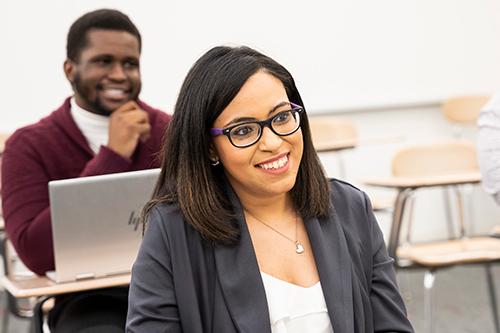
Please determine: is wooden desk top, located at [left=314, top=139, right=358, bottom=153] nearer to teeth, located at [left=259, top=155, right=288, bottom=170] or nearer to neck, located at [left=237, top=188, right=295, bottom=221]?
neck, located at [left=237, top=188, right=295, bottom=221]

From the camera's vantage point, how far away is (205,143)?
1.76 m

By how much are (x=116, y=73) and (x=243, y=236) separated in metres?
1.01

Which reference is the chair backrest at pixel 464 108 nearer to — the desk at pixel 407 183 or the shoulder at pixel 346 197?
the desk at pixel 407 183

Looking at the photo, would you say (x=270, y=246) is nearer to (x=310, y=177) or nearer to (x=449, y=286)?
(x=310, y=177)

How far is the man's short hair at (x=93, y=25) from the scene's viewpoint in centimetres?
261

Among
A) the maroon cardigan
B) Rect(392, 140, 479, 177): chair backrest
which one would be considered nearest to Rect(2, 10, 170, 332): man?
the maroon cardigan

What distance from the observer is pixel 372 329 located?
1805 millimetres

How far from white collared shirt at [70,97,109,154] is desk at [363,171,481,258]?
4.58ft

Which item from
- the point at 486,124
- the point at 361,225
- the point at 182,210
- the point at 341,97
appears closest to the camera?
the point at 182,210

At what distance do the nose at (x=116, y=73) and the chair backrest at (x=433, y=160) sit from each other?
173 cm

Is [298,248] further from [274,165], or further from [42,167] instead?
[42,167]

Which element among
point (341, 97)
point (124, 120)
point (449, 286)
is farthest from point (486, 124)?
point (341, 97)

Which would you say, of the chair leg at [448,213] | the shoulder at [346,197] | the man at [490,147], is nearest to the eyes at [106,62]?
the shoulder at [346,197]

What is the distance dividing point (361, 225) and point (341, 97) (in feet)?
13.9
